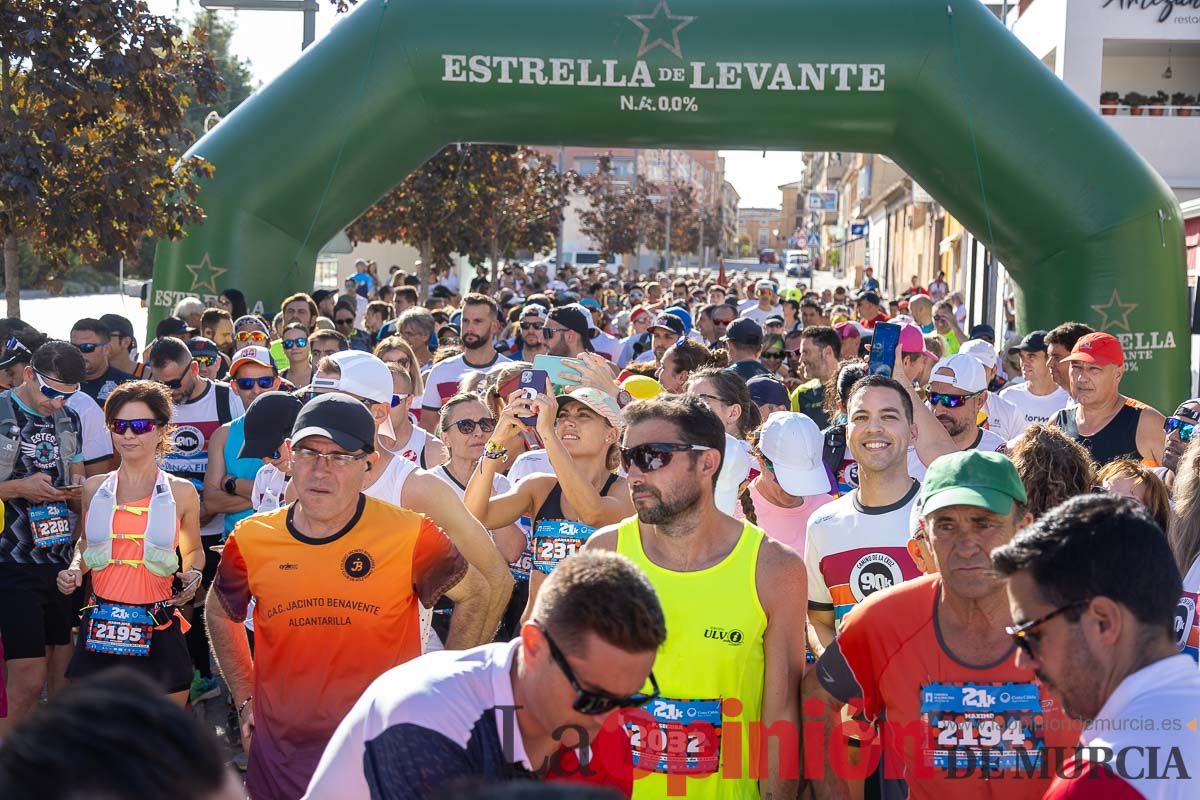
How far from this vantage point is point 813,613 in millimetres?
4387

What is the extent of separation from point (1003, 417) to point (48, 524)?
5469 mm

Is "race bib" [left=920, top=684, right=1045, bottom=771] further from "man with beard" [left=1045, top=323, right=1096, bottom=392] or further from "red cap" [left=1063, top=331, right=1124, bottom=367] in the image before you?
"man with beard" [left=1045, top=323, right=1096, bottom=392]

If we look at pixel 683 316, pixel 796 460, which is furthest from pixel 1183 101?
pixel 796 460

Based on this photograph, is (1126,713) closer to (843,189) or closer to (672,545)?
(672,545)

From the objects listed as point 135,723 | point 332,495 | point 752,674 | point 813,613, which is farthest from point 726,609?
point 135,723

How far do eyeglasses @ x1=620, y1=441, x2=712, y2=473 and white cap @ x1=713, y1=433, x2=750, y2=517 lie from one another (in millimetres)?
881

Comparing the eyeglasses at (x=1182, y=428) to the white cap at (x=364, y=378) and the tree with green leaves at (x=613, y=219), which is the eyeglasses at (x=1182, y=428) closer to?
the white cap at (x=364, y=378)

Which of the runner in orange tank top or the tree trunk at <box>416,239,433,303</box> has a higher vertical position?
the tree trunk at <box>416,239,433,303</box>

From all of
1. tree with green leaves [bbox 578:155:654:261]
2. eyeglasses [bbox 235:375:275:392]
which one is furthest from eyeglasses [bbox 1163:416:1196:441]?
tree with green leaves [bbox 578:155:654:261]

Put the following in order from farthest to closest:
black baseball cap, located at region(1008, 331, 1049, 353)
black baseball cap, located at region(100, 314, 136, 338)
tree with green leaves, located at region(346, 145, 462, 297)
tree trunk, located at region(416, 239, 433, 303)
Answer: tree trunk, located at region(416, 239, 433, 303)
tree with green leaves, located at region(346, 145, 462, 297)
black baseball cap, located at region(1008, 331, 1049, 353)
black baseball cap, located at region(100, 314, 136, 338)

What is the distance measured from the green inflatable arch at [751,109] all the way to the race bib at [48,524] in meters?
5.73

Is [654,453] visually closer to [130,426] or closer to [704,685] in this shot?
[704,685]

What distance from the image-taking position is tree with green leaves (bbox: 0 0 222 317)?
833 centimetres

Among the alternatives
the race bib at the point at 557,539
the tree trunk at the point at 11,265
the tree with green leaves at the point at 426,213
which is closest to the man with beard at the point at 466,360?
the tree trunk at the point at 11,265
